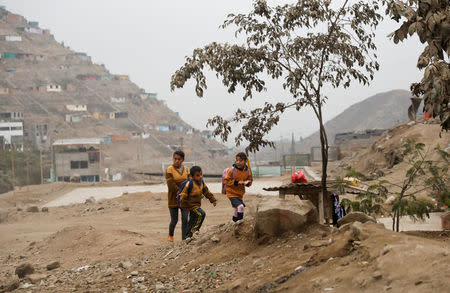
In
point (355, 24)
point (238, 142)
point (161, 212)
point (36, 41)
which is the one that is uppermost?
point (36, 41)

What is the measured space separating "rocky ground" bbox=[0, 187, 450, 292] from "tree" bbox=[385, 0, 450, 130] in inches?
44.9

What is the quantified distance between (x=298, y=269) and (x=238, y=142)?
3.09m

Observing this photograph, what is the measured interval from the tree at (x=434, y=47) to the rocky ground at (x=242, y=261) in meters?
1.14

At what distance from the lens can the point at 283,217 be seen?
613 centimetres

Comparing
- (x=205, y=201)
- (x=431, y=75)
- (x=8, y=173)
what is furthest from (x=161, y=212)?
(x=8, y=173)

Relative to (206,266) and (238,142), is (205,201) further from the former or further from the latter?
(206,266)

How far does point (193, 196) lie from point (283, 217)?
2.18 meters

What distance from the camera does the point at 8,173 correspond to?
155 ft

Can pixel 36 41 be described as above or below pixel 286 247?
above

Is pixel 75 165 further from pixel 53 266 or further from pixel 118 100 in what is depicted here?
pixel 118 100

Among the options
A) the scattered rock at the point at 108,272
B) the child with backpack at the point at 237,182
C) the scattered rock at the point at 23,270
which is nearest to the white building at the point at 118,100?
the scattered rock at the point at 23,270

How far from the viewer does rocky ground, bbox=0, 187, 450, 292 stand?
399cm

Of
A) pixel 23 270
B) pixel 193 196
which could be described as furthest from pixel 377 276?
pixel 23 270

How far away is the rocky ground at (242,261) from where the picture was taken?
3992mm
